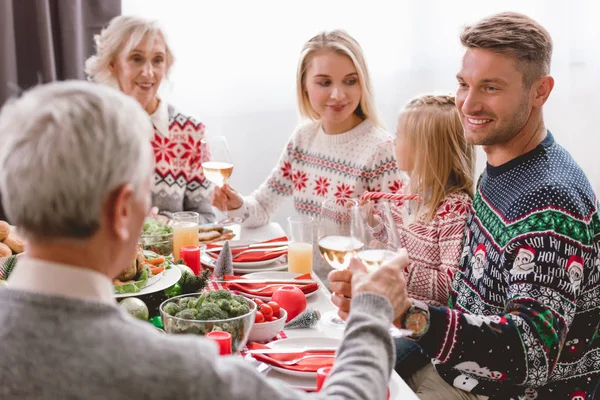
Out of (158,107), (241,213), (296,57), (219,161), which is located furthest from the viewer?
(296,57)

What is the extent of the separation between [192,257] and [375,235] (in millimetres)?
785

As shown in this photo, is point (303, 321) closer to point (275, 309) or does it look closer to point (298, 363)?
point (275, 309)

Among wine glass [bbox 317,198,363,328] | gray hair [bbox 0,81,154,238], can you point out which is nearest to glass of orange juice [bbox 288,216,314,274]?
wine glass [bbox 317,198,363,328]

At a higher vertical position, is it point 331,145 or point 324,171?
point 331,145

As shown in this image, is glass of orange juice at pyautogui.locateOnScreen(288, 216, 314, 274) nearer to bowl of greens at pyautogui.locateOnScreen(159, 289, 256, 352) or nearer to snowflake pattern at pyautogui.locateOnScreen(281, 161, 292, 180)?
bowl of greens at pyautogui.locateOnScreen(159, 289, 256, 352)

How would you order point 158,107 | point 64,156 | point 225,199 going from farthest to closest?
point 158,107, point 225,199, point 64,156

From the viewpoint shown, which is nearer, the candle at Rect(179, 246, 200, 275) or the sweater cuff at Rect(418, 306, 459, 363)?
the sweater cuff at Rect(418, 306, 459, 363)

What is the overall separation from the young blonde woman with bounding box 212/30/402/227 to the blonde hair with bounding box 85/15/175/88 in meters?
0.68

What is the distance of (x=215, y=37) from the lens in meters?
3.56

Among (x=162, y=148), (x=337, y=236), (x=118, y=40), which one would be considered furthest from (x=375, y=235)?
(x=118, y=40)

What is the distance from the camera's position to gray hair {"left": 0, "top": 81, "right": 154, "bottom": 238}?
76cm

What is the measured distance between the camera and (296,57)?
3.63m

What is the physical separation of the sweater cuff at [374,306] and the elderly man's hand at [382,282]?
0.02 m

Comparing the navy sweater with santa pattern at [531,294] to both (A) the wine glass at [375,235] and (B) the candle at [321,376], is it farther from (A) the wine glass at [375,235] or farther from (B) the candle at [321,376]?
(B) the candle at [321,376]
